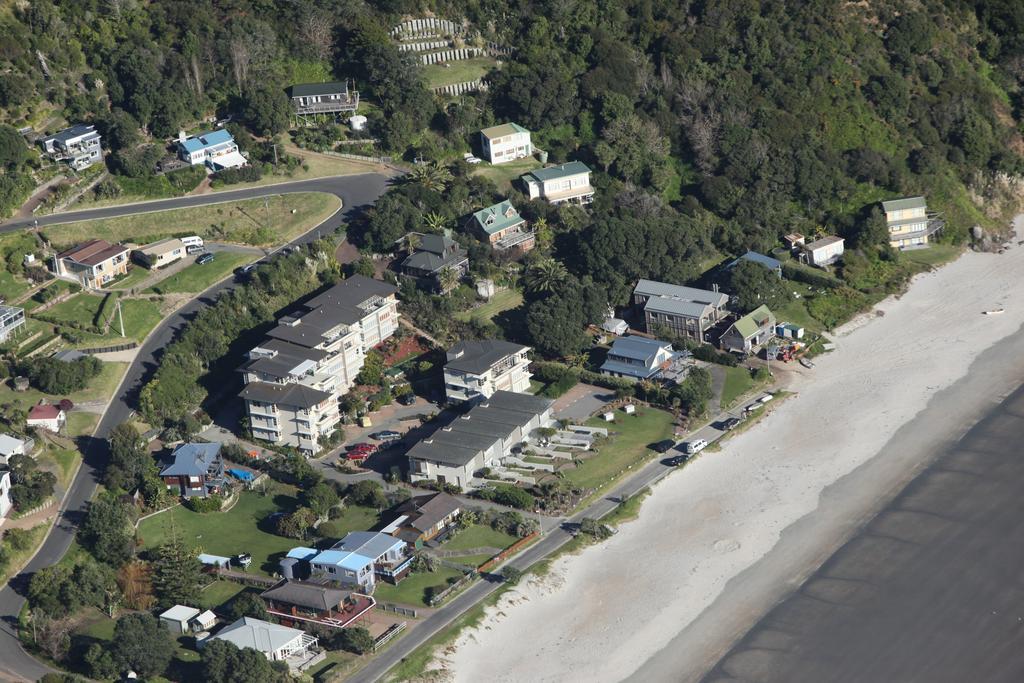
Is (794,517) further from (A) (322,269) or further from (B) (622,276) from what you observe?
(A) (322,269)

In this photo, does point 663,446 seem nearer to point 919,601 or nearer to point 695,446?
point 695,446

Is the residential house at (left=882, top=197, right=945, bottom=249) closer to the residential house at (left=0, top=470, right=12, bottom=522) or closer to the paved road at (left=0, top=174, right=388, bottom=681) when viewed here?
the paved road at (left=0, top=174, right=388, bottom=681)

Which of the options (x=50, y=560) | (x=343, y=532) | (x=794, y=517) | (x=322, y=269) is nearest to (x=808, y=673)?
(x=794, y=517)

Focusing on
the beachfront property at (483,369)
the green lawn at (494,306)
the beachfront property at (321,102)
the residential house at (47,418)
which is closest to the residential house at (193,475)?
the residential house at (47,418)

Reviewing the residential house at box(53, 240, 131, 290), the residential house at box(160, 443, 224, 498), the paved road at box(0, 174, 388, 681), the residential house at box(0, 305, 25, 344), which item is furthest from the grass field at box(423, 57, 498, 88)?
the residential house at box(160, 443, 224, 498)

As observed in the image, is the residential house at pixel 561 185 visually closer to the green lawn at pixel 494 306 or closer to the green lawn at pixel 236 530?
the green lawn at pixel 494 306

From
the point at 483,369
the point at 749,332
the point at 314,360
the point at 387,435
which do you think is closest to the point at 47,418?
the point at 314,360
